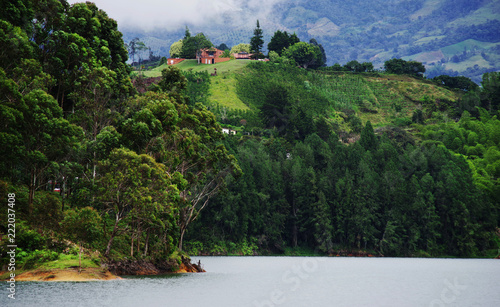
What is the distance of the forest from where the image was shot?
4394 cm

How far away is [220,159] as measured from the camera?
205ft

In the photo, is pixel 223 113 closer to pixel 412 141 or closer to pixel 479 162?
pixel 412 141

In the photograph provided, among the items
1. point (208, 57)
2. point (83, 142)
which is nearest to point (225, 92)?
point (208, 57)

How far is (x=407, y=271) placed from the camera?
64125mm

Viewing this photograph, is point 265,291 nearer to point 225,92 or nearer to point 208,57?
point 225,92

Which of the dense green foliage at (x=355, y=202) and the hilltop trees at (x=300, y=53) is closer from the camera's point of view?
the dense green foliage at (x=355, y=202)

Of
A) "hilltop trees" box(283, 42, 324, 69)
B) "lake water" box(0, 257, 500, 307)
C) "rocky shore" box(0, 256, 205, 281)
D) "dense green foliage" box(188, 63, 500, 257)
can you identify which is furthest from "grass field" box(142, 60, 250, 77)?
"lake water" box(0, 257, 500, 307)

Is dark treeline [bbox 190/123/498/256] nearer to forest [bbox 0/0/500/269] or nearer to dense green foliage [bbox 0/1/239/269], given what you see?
forest [bbox 0/0/500/269]

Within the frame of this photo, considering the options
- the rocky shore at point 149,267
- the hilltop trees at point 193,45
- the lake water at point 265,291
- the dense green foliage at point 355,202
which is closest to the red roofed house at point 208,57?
the hilltop trees at point 193,45

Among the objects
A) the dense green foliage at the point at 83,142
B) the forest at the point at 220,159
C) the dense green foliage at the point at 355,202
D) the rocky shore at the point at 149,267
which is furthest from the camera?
the dense green foliage at the point at 355,202

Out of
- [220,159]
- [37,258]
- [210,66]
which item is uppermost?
[210,66]

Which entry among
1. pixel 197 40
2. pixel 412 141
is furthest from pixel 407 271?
pixel 197 40

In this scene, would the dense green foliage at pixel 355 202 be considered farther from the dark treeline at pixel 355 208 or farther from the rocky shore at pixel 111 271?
the rocky shore at pixel 111 271

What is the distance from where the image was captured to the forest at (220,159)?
43938 mm
